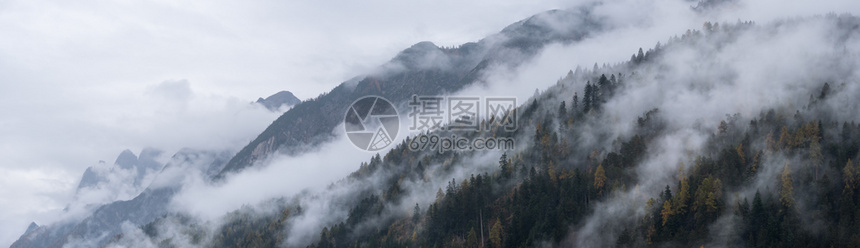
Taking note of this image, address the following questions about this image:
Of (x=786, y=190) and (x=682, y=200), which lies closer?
(x=786, y=190)

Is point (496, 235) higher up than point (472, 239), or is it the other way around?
point (496, 235)

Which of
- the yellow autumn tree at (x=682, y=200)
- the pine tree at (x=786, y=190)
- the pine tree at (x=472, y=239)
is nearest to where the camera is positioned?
the pine tree at (x=786, y=190)

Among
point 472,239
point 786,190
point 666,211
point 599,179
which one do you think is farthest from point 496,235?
point 786,190

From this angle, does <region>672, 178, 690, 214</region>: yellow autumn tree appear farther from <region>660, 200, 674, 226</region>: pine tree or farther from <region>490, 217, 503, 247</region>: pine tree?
<region>490, 217, 503, 247</region>: pine tree

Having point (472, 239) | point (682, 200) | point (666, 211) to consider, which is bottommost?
point (472, 239)

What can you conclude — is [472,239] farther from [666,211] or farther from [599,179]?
[666,211]

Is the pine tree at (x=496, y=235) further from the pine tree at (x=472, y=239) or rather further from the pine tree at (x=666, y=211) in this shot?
the pine tree at (x=666, y=211)

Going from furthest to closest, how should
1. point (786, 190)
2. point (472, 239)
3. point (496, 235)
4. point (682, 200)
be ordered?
point (472, 239) → point (496, 235) → point (682, 200) → point (786, 190)

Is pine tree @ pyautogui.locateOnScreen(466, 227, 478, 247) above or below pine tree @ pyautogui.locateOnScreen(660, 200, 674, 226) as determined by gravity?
below

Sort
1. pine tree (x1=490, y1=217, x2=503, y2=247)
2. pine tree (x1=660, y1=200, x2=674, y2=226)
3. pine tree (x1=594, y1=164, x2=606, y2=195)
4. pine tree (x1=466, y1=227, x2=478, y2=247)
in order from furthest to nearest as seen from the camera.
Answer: pine tree (x1=466, y1=227, x2=478, y2=247)
pine tree (x1=594, y1=164, x2=606, y2=195)
pine tree (x1=490, y1=217, x2=503, y2=247)
pine tree (x1=660, y1=200, x2=674, y2=226)

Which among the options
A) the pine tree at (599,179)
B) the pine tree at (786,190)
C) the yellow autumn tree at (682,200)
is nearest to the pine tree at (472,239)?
the pine tree at (599,179)

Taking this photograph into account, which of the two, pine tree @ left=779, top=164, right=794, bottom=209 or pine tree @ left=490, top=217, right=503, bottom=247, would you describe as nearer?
pine tree @ left=779, top=164, right=794, bottom=209

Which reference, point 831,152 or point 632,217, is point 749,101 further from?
point 632,217

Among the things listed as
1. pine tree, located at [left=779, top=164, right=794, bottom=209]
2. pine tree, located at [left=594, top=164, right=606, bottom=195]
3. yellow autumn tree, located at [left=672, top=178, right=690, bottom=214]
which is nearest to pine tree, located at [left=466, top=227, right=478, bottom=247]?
pine tree, located at [left=594, top=164, right=606, bottom=195]
